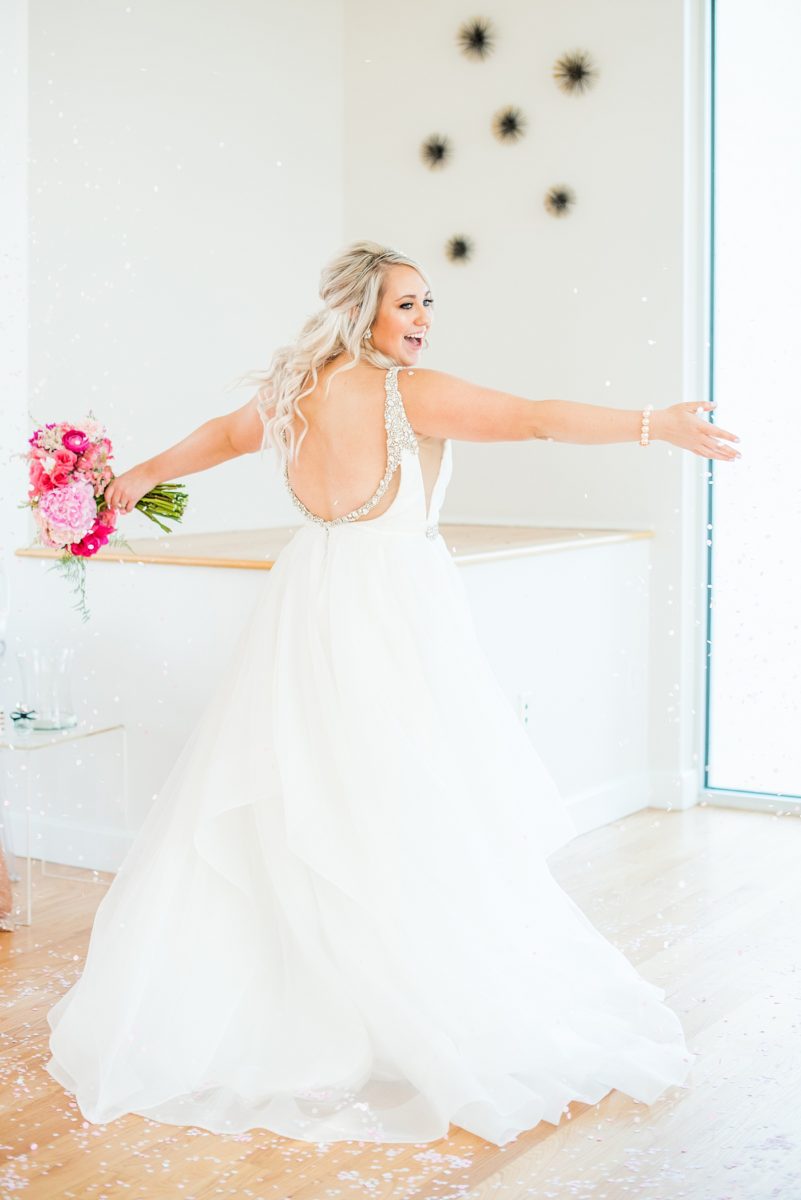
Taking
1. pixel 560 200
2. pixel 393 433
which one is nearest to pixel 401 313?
pixel 393 433

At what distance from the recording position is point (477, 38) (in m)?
5.32

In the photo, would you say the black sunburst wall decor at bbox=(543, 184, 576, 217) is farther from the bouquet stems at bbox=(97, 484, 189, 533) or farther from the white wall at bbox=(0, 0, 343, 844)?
the bouquet stems at bbox=(97, 484, 189, 533)

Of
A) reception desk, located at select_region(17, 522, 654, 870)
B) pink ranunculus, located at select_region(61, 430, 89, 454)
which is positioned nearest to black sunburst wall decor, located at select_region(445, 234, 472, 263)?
reception desk, located at select_region(17, 522, 654, 870)

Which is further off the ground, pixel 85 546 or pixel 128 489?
pixel 128 489

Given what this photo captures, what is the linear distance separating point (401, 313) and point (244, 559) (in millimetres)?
1240

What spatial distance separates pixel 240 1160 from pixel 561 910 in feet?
2.70

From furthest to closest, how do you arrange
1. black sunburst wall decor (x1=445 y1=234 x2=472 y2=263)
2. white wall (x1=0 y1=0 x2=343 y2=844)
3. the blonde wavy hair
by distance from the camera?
black sunburst wall decor (x1=445 y1=234 x2=472 y2=263)
white wall (x1=0 y1=0 x2=343 y2=844)
the blonde wavy hair

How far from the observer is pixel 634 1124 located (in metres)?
2.53

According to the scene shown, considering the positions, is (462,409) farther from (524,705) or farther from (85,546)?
(524,705)

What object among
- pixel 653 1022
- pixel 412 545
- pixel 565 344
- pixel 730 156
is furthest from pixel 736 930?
pixel 730 156

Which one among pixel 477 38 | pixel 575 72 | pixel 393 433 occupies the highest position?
pixel 477 38

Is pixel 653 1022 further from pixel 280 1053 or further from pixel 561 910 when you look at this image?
pixel 280 1053

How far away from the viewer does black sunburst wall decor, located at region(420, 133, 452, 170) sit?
17.9 feet

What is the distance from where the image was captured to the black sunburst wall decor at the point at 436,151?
5.45m
